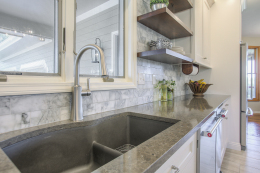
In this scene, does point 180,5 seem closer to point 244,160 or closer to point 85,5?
point 85,5

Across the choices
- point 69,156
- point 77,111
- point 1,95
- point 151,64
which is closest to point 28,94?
point 1,95

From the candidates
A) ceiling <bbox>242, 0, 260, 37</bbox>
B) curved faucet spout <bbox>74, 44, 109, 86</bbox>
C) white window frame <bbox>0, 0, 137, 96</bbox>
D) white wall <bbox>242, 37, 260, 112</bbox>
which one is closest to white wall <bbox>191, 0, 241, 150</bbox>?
ceiling <bbox>242, 0, 260, 37</bbox>

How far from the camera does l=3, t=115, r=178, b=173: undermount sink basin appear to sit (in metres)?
0.66

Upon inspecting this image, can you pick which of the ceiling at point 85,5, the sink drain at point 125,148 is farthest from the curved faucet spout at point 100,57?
the sink drain at point 125,148

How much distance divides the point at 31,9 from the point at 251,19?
16.5ft

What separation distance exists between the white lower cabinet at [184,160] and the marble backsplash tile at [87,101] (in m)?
0.63

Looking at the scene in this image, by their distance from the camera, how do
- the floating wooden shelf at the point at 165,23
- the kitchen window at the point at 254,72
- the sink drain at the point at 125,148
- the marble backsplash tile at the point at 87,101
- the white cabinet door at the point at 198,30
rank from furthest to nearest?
1. the kitchen window at the point at 254,72
2. the white cabinet door at the point at 198,30
3. the floating wooden shelf at the point at 165,23
4. the sink drain at the point at 125,148
5. the marble backsplash tile at the point at 87,101

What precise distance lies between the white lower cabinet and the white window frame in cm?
66

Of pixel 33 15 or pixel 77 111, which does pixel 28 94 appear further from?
pixel 33 15

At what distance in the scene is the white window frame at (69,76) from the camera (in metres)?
0.71

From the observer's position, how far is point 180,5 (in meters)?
1.90

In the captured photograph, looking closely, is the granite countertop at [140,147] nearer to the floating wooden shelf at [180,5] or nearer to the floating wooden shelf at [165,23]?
the floating wooden shelf at [165,23]

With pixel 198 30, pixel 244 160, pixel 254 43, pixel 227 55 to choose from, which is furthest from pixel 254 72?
pixel 198 30

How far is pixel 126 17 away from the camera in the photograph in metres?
1.44
